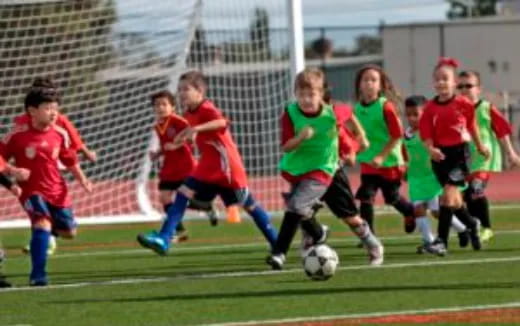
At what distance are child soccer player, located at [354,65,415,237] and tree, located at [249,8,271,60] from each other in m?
7.47

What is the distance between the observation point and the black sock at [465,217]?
14.9m

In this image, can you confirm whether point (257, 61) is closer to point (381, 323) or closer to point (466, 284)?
point (466, 284)

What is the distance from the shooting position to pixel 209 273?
13.1 m

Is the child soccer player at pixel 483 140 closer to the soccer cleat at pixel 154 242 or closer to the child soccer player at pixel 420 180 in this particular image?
the child soccer player at pixel 420 180

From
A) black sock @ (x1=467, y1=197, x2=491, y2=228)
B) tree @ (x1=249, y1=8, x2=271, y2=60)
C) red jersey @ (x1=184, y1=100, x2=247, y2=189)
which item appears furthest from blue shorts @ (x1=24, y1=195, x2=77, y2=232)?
tree @ (x1=249, y1=8, x2=271, y2=60)

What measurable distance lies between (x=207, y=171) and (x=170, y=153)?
3594mm

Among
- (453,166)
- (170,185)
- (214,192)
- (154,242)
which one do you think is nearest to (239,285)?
(154,242)

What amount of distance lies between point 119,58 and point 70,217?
37.2 feet

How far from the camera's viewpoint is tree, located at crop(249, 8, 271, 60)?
75.5 ft

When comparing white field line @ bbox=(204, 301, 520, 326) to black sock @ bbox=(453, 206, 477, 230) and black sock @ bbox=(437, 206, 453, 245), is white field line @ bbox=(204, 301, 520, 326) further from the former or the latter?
black sock @ bbox=(453, 206, 477, 230)

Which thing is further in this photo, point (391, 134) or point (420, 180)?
point (420, 180)

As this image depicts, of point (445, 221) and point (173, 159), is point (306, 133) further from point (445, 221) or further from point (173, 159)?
point (173, 159)

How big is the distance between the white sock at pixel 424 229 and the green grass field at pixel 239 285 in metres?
0.21

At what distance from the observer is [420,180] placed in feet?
52.6
